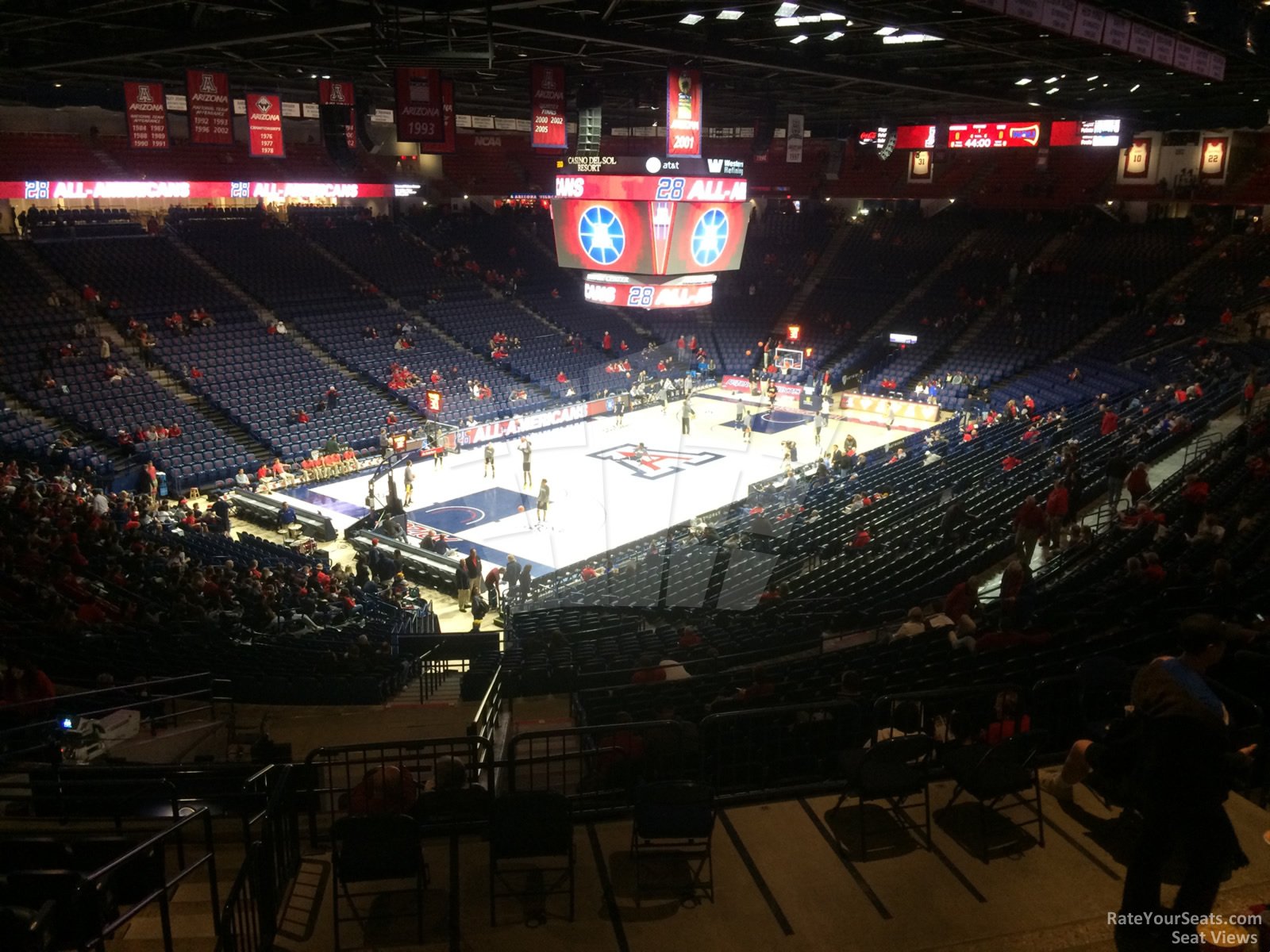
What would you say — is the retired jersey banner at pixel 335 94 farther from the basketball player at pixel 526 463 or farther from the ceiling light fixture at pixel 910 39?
the ceiling light fixture at pixel 910 39

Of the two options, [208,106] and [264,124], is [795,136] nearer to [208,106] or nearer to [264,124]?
[264,124]

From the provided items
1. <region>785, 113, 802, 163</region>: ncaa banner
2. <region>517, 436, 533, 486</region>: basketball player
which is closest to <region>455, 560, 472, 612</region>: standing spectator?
<region>517, 436, 533, 486</region>: basketball player

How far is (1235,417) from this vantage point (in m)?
21.6

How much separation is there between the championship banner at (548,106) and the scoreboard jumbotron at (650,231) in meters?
1.02

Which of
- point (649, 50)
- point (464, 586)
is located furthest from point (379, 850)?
point (649, 50)

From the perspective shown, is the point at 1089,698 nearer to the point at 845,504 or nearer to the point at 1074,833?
the point at 1074,833

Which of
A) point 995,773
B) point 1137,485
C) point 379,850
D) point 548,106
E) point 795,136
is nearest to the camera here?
point 379,850

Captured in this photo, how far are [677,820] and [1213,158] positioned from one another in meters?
40.2

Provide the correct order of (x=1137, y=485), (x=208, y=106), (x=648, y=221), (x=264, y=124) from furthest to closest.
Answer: (x=264, y=124) → (x=648, y=221) → (x=208, y=106) → (x=1137, y=485)

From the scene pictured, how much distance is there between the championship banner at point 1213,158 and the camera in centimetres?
3638

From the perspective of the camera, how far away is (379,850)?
18.2ft

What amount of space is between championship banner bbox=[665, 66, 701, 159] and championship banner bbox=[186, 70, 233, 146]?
28.5 ft

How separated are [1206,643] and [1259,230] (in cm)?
3998

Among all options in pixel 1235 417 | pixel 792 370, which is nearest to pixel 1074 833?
pixel 1235 417
